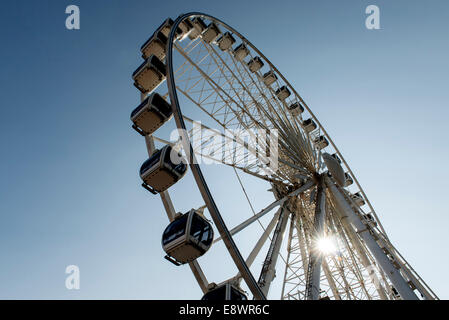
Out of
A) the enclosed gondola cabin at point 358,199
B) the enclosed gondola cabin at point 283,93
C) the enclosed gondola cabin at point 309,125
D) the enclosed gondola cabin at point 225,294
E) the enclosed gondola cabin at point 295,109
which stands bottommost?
the enclosed gondola cabin at point 225,294

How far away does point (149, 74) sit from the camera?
9.55 metres

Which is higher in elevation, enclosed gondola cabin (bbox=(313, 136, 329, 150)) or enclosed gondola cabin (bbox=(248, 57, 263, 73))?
enclosed gondola cabin (bbox=(248, 57, 263, 73))

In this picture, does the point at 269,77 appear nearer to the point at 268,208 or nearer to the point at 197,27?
the point at 197,27

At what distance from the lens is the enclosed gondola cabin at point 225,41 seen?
14070 millimetres

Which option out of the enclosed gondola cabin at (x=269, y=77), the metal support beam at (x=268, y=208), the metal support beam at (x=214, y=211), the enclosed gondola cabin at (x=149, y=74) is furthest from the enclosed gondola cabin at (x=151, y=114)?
the enclosed gondola cabin at (x=269, y=77)

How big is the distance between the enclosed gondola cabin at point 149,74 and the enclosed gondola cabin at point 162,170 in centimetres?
299

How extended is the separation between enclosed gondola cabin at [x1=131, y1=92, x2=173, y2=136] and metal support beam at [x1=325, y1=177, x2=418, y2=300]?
5.99 meters

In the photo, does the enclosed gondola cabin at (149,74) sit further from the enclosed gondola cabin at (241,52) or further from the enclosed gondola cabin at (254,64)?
the enclosed gondola cabin at (254,64)

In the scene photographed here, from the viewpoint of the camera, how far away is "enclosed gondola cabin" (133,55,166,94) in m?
9.48

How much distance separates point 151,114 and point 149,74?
1.80 m

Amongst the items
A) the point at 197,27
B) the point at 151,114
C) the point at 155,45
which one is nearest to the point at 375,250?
the point at 151,114

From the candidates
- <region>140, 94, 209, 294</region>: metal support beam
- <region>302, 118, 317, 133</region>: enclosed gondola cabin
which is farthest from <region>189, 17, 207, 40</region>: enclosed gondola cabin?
<region>302, 118, 317, 133</region>: enclosed gondola cabin

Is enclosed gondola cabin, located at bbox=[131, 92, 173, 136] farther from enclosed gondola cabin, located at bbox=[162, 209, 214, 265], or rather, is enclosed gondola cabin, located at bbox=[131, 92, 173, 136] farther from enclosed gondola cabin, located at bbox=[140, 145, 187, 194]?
enclosed gondola cabin, located at bbox=[162, 209, 214, 265]
